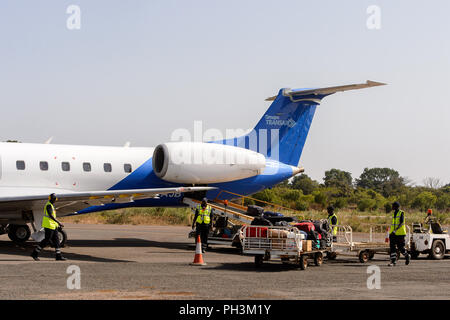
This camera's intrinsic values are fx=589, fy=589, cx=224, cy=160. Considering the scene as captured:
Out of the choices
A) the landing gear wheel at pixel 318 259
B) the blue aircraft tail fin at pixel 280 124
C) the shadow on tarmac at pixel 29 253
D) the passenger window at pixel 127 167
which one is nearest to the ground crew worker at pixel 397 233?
the landing gear wheel at pixel 318 259

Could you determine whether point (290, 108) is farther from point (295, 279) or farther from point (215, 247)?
point (295, 279)

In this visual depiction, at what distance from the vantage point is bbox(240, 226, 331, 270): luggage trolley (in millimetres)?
14711

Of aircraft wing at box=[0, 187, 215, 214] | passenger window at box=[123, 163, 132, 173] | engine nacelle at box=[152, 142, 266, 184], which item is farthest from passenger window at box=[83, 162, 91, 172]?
engine nacelle at box=[152, 142, 266, 184]

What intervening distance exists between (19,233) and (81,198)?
4686 millimetres

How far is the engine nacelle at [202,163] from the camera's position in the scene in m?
22.1

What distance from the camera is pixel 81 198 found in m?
18.1

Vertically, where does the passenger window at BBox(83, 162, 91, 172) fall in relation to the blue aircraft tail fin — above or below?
below

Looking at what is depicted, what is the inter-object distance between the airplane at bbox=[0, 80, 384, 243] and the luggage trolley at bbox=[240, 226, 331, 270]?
320 cm

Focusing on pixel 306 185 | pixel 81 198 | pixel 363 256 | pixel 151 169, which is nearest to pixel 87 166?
pixel 151 169

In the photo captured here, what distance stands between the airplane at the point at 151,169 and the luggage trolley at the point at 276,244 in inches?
126

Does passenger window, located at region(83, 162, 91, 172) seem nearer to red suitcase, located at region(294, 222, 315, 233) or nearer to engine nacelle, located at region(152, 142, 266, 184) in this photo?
engine nacelle, located at region(152, 142, 266, 184)

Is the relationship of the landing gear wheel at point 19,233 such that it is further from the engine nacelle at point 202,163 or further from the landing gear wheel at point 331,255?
the landing gear wheel at point 331,255

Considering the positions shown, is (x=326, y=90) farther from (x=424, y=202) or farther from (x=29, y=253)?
(x=424, y=202)
